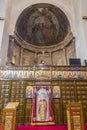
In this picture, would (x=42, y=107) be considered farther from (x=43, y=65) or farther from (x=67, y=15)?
(x=67, y=15)

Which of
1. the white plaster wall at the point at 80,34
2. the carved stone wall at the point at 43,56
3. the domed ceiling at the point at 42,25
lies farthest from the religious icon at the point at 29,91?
the domed ceiling at the point at 42,25

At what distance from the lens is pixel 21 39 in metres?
14.0

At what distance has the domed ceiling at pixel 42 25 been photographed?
1399 centimetres

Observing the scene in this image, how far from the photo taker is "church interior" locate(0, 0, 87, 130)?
744 centimetres

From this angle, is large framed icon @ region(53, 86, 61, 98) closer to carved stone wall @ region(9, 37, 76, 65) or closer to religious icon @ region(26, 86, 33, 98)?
religious icon @ region(26, 86, 33, 98)

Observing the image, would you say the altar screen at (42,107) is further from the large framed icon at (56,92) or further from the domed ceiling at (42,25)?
the domed ceiling at (42,25)

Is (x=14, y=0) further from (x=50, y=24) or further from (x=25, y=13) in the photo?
Answer: (x=50, y=24)

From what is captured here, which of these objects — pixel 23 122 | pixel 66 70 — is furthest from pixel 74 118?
pixel 66 70

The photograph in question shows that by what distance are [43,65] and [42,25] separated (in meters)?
6.59

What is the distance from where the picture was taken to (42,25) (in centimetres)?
1470

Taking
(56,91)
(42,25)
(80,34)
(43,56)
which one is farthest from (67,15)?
(56,91)

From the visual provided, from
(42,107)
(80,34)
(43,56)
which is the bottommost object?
(42,107)

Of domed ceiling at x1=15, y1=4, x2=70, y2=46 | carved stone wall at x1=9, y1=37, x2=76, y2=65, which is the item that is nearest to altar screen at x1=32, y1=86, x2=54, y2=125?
carved stone wall at x1=9, y1=37, x2=76, y2=65

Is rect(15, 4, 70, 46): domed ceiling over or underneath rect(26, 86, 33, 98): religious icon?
over
